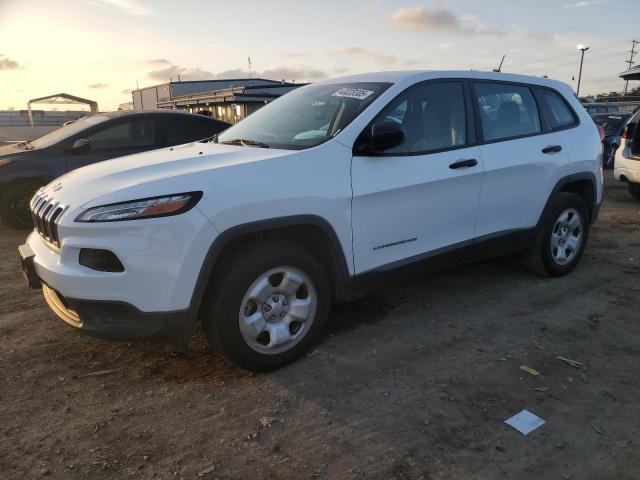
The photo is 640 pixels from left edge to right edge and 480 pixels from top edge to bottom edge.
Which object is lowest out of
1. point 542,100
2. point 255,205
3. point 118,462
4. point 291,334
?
point 118,462

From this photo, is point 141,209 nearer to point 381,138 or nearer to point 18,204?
point 381,138

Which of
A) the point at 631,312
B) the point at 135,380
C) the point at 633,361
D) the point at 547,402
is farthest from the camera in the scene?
the point at 631,312

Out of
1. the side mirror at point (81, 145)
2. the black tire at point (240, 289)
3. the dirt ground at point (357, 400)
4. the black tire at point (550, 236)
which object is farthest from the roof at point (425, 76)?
the side mirror at point (81, 145)

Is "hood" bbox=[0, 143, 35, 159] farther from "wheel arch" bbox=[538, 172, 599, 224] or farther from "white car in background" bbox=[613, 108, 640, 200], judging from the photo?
"white car in background" bbox=[613, 108, 640, 200]

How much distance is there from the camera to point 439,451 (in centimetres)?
235

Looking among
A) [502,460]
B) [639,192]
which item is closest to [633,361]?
[502,460]

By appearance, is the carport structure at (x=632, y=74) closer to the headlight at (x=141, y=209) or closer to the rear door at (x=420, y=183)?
the rear door at (x=420, y=183)

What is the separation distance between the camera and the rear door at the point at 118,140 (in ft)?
21.5

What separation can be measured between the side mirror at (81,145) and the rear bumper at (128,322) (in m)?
4.35

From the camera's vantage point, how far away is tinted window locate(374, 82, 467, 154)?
135 inches

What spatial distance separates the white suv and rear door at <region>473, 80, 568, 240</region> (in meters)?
0.01

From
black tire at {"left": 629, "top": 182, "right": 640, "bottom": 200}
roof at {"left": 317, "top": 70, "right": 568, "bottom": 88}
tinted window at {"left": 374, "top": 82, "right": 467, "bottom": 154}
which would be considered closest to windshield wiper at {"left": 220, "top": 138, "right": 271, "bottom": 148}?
tinted window at {"left": 374, "top": 82, "right": 467, "bottom": 154}

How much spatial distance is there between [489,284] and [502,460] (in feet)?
8.10

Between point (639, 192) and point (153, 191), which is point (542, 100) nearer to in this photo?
point (153, 191)
